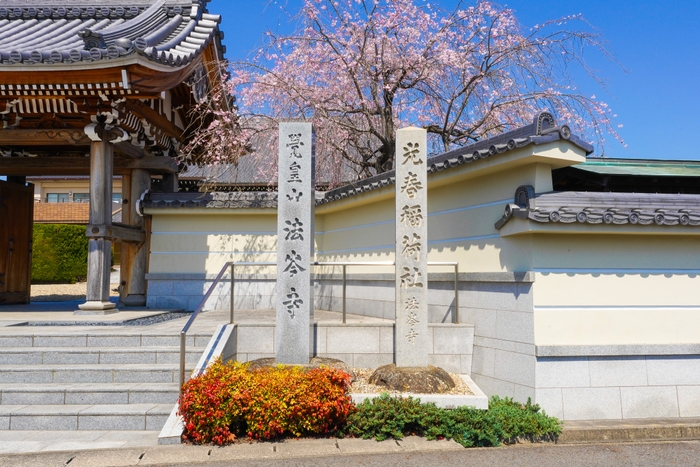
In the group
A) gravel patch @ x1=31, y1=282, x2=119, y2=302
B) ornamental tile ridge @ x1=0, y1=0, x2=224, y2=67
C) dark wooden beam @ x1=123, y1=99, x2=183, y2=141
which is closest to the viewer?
ornamental tile ridge @ x1=0, y1=0, x2=224, y2=67

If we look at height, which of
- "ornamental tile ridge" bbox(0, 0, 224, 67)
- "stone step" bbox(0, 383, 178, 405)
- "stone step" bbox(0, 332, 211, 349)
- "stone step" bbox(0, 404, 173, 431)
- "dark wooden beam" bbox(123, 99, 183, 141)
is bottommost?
"stone step" bbox(0, 404, 173, 431)

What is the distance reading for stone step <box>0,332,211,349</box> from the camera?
25.5 feet

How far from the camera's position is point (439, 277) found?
8680 mm

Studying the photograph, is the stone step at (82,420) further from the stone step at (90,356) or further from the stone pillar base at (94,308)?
the stone pillar base at (94,308)

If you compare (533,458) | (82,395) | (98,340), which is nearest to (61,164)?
(98,340)

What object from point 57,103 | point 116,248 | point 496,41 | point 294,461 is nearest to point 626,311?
point 294,461

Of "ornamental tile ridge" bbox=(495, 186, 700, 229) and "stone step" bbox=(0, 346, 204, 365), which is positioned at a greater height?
"ornamental tile ridge" bbox=(495, 186, 700, 229)

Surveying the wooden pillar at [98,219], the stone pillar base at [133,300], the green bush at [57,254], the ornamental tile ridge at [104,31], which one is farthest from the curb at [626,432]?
the green bush at [57,254]

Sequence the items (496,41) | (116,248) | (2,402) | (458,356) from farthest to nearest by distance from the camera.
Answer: (116,248) < (496,41) < (458,356) < (2,402)

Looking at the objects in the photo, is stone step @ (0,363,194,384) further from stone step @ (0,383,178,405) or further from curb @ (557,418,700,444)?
curb @ (557,418,700,444)

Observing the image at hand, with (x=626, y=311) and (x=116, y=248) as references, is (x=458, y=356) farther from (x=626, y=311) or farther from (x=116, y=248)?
(x=116, y=248)

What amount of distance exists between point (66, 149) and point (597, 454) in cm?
1179

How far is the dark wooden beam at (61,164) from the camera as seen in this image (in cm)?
1191

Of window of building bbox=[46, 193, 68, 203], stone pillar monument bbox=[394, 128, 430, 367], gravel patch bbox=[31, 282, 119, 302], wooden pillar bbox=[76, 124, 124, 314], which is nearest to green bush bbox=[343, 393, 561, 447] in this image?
stone pillar monument bbox=[394, 128, 430, 367]
